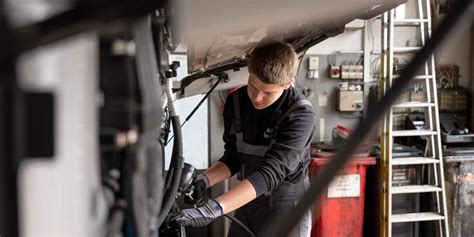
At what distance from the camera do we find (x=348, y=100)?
3.80 m

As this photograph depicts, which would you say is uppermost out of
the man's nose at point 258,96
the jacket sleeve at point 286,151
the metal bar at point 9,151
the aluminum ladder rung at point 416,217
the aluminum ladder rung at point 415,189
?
the man's nose at point 258,96

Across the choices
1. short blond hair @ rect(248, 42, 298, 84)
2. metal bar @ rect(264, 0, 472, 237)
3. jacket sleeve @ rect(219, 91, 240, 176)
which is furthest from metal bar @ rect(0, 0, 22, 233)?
jacket sleeve @ rect(219, 91, 240, 176)

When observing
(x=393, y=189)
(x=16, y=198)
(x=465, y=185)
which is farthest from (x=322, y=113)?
(x=16, y=198)

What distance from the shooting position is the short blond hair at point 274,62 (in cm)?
154

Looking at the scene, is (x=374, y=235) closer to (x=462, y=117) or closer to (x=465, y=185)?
(x=465, y=185)

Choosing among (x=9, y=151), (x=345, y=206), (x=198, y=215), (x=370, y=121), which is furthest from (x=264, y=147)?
(x=345, y=206)

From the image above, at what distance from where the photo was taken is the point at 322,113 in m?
3.89

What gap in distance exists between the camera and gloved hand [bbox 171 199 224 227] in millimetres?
1285

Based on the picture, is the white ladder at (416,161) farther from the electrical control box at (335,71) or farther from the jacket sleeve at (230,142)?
the jacket sleeve at (230,142)

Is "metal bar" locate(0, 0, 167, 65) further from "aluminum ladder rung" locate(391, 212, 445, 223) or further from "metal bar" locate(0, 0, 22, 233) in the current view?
"aluminum ladder rung" locate(391, 212, 445, 223)

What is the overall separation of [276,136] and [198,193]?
Answer: 362mm

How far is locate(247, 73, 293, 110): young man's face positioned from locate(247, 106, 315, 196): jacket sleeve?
0.33 ft

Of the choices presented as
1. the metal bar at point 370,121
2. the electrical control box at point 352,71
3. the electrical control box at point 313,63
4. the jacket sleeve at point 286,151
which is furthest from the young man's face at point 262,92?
the electrical control box at point 352,71

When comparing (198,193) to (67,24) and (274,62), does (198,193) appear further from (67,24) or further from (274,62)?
(67,24)
